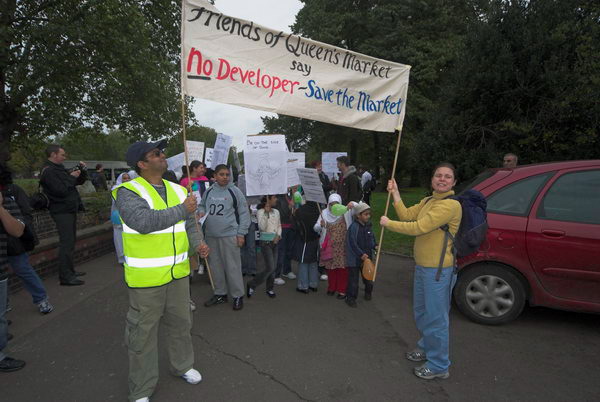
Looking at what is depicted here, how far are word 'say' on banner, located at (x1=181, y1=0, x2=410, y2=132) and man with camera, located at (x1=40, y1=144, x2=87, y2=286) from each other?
10.4 feet

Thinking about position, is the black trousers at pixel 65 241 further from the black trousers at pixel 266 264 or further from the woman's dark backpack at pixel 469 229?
the woman's dark backpack at pixel 469 229

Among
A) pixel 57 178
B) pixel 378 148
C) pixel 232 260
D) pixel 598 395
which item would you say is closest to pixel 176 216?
pixel 232 260

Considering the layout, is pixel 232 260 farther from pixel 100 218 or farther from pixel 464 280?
pixel 100 218

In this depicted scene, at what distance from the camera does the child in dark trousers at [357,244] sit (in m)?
4.53

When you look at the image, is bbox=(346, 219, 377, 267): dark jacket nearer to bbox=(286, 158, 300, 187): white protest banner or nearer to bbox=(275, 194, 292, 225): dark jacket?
bbox=(275, 194, 292, 225): dark jacket

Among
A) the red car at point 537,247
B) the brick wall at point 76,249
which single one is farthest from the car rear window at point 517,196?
the brick wall at point 76,249

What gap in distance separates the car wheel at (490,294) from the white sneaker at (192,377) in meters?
2.83

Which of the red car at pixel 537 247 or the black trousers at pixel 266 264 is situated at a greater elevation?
the red car at pixel 537 247

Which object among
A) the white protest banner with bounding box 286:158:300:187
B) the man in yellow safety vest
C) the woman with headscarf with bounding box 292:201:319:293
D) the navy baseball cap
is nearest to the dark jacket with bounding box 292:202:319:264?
the woman with headscarf with bounding box 292:201:319:293

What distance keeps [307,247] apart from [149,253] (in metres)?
2.76

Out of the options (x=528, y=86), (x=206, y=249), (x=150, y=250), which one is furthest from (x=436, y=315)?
(x=528, y=86)

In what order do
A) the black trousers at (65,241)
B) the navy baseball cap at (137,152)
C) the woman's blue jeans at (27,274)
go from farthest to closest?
1. the black trousers at (65,241)
2. the woman's blue jeans at (27,274)
3. the navy baseball cap at (137,152)

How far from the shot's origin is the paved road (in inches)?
110

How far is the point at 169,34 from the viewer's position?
45.9ft
